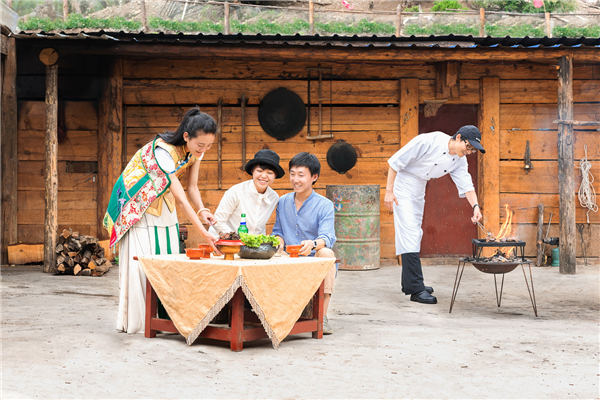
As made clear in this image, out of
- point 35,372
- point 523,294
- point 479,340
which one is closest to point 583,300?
point 523,294

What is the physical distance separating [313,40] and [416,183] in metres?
2.95

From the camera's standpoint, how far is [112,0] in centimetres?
3102

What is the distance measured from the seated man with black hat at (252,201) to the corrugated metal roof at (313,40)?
13.1 ft

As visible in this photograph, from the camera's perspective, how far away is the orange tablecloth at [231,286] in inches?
168

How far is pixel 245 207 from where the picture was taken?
203 inches

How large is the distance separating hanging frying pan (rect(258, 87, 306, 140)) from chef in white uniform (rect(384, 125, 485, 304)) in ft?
10.6

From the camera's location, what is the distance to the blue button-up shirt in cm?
515

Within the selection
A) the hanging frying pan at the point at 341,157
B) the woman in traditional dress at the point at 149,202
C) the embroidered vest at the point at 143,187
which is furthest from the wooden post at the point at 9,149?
the embroidered vest at the point at 143,187

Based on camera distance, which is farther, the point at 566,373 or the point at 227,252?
the point at 227,252

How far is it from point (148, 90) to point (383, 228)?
3.82 metres

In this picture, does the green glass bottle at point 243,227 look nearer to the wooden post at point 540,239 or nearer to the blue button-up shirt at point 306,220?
the blue button-up shirt at point 306,220

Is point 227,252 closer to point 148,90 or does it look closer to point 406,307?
point 406,307

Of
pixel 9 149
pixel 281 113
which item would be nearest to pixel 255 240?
pixel 281 113

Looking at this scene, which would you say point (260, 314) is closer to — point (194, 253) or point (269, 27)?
point (194, 253)
